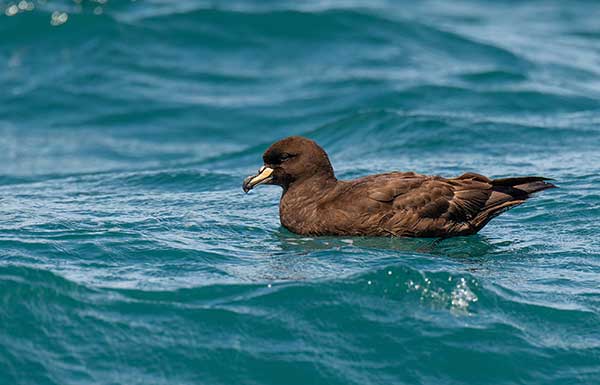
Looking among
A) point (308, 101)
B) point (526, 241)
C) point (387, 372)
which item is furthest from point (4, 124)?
point (387, 372)

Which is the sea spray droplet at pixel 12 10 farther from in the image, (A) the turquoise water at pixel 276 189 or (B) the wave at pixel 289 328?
(B) the wave at pixel 289 328

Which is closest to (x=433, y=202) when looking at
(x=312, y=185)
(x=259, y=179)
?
(x=312, y=185)

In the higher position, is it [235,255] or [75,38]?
[75,38]

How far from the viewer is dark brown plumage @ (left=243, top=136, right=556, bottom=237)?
32.4ft

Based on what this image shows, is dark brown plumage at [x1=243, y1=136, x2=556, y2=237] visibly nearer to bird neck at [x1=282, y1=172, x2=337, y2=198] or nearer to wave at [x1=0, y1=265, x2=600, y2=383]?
bird neck at [x1=282, y1=172, x2=337, y2=198]

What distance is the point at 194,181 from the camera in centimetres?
1358

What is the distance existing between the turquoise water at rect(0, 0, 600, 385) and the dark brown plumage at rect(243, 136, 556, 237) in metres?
0.15

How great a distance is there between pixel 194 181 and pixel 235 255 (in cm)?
405

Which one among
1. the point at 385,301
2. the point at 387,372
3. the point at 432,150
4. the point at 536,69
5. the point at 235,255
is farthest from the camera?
the point at 536,69

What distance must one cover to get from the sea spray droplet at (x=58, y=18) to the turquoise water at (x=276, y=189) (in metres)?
0.06

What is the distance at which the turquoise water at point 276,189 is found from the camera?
303 inches

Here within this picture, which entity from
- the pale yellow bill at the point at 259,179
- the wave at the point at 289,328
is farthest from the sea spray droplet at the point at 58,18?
the wave at the point at 289,328

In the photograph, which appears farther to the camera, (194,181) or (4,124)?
(4,124)

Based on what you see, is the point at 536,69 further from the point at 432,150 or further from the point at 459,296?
the point at 459,296
